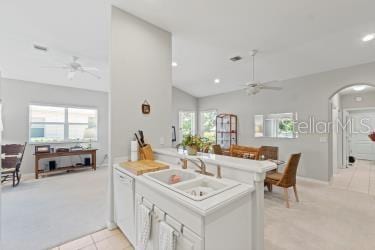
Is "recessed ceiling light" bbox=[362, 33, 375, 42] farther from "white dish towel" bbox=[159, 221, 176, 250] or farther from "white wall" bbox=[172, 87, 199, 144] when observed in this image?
"white wall" bbox=[172, 87, 199, 144]

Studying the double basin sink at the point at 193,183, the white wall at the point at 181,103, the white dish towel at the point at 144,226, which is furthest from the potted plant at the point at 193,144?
the white wall at the point at 181,103

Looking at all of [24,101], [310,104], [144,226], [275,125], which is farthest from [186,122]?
[144,226]

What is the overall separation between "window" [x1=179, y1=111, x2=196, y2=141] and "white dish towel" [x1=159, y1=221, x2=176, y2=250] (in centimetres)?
588

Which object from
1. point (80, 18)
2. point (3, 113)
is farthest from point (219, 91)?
point (3, 113)

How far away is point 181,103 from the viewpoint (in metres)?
7.37

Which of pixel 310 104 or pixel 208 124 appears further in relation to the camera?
pixel 208 124

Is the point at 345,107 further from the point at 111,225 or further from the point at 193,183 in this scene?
the point at 111,225

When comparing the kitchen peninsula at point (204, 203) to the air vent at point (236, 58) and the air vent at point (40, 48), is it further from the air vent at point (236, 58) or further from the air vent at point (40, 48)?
the air vent at point (40, 48)

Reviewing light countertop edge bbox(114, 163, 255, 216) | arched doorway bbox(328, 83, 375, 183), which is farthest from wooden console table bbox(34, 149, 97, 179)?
arched doorway bbox(328, 83, 375, 183)

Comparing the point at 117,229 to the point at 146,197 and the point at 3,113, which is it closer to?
the point at 146,197

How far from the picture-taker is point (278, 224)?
266 centimetres

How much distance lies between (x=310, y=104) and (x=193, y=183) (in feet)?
15.2

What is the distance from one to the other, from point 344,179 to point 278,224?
3.83m

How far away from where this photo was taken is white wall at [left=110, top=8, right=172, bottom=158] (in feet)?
8.44
